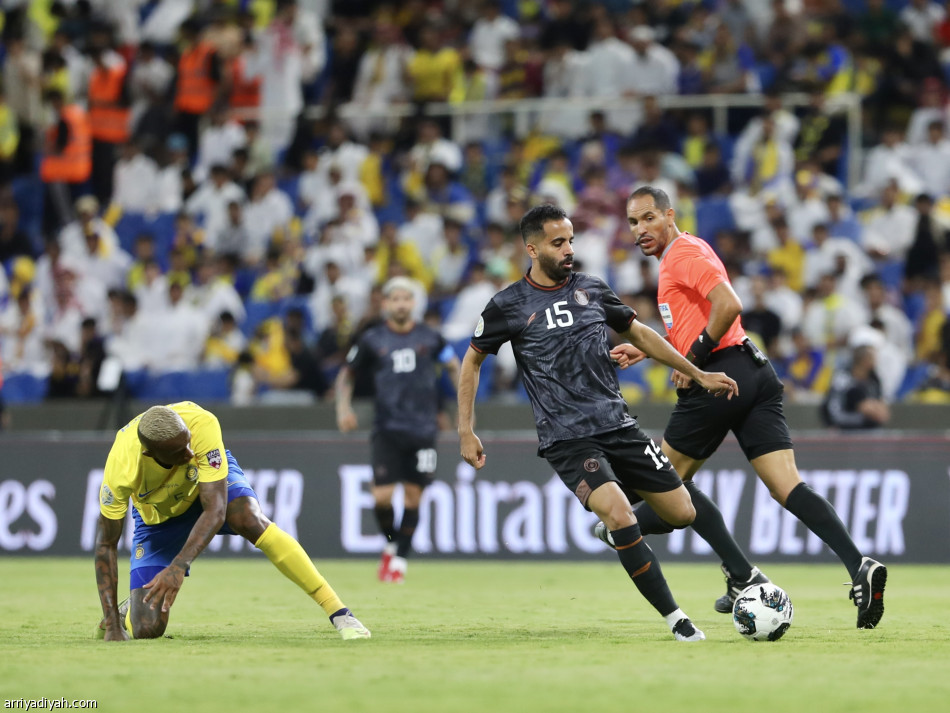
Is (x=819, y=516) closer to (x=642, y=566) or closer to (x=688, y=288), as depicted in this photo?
(x=642, y=566)

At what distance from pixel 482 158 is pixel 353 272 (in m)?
2.73

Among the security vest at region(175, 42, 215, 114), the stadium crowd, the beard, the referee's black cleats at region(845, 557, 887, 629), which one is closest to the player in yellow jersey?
the beard

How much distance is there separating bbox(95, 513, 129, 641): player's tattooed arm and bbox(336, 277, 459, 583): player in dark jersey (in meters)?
5.43

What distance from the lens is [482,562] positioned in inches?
622

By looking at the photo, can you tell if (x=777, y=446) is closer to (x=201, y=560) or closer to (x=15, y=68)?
(x=201, y=560)

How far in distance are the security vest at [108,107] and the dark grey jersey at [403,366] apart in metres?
10.8

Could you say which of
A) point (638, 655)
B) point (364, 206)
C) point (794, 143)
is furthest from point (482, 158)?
point (638, 655)

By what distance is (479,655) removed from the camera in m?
7.60

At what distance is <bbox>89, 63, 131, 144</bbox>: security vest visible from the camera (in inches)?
909

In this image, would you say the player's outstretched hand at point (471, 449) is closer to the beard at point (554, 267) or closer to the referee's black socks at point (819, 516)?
the beard at point (554, 267)

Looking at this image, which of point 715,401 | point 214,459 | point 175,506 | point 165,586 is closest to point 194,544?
point 165,586

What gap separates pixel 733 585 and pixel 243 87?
52.7 feet

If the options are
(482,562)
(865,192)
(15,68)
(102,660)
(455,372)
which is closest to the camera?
(102,660)

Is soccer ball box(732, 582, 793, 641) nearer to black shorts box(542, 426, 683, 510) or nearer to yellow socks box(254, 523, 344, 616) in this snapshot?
black shorts box(542, 426, 683, 510)
